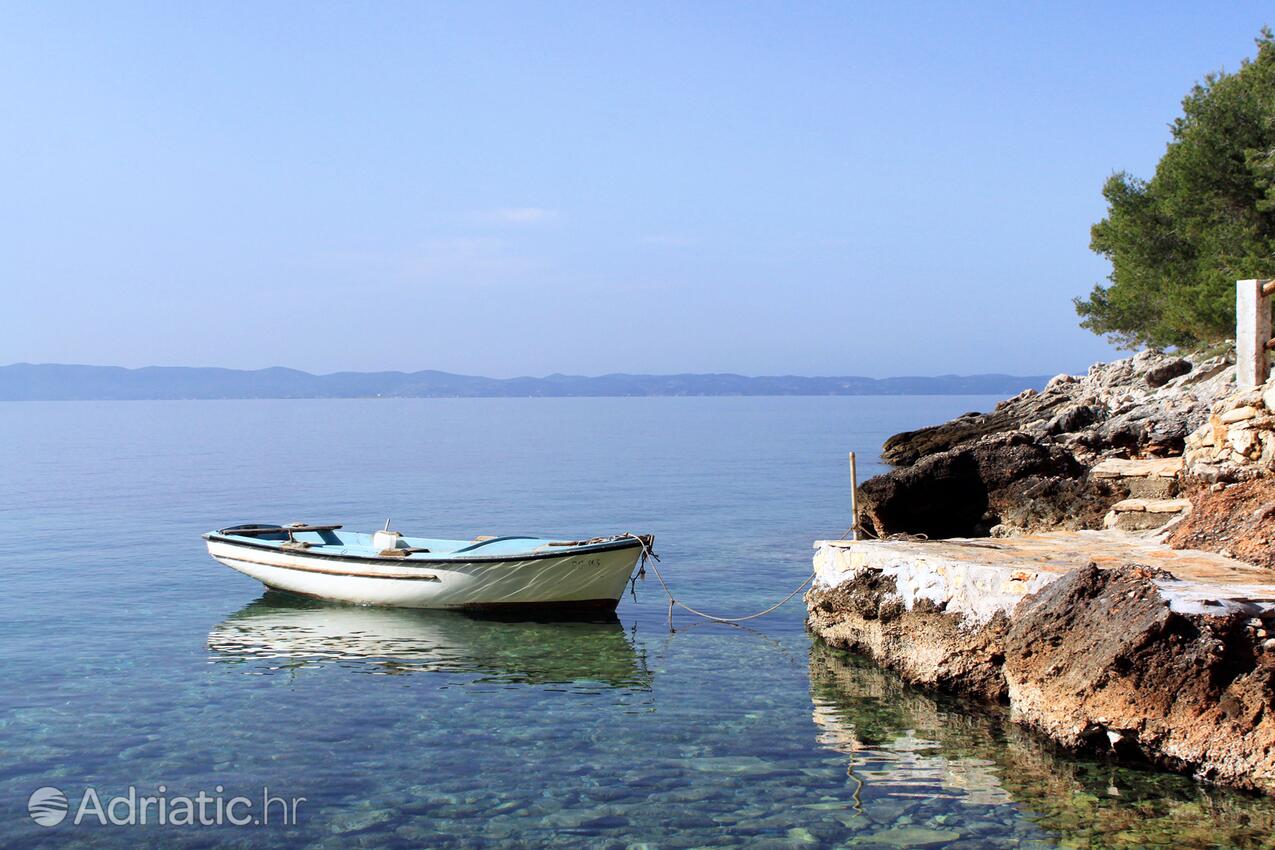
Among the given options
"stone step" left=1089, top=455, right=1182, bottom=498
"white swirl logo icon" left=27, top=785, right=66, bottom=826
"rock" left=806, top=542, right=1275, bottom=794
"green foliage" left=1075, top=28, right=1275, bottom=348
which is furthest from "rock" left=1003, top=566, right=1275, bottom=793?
"green foliage" left=1075, top=28, right=1275, bottom=348

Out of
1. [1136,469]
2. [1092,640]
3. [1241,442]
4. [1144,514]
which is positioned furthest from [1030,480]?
[1092,640]

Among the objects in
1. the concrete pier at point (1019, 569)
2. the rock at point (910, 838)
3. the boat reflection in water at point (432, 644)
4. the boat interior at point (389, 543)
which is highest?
the concrete pier at point (1019, 569)

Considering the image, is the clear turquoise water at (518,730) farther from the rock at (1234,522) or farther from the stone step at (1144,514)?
the stone step at (1144,514)

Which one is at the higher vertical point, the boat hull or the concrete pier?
the concrete pier

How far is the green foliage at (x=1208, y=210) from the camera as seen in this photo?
32.8 m

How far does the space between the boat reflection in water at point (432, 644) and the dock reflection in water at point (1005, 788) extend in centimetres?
305

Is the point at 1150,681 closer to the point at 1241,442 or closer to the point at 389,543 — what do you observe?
the point at 1241,442

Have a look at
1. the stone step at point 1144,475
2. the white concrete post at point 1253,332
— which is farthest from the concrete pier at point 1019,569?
the white concrete post at point 1253,332

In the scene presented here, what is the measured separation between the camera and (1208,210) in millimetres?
35000

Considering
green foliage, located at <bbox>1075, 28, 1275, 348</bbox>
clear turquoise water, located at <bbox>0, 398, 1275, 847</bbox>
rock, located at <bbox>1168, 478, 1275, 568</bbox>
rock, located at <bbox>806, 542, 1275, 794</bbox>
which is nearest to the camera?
clear turquoise water, located at <bbox>0, 398, 1275, 847</bbox>

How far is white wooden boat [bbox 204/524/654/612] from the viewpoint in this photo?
1547cm

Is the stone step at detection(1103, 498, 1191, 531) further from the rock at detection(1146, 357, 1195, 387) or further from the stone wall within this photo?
the rock at detection(1146, 357, 1195, 387)

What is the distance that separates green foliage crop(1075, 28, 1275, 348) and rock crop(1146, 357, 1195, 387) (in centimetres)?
120

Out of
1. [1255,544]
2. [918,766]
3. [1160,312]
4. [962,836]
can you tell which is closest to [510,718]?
[918,766]
